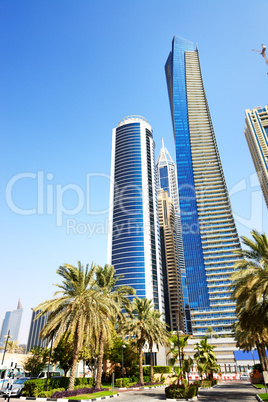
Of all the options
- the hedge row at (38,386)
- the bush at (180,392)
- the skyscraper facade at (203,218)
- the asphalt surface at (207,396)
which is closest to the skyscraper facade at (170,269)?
the skyscraper facade at (203,218)

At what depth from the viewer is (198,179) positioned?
146 m

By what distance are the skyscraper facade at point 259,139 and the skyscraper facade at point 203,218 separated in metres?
19.1

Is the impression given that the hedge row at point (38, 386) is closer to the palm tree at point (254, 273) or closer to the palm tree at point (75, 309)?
the palm tree at point (75, 309)

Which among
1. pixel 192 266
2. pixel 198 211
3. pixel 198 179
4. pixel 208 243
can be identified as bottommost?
pixel 192 266

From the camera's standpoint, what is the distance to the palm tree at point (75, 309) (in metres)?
23.8

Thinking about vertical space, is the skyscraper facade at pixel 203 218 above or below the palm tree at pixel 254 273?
above

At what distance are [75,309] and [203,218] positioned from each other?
118155 millimetres

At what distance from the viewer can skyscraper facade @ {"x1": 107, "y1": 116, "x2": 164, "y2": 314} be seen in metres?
128

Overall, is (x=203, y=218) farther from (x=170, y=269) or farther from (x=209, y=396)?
(x=209, y=396)

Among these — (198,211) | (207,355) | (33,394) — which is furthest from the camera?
(198,211)

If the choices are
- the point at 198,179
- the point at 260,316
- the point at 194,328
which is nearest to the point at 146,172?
the point at 198,179

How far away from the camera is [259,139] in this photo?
14225 centimetres

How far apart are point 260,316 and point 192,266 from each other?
112218mm

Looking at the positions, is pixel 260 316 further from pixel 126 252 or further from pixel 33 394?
pixel 126 252
